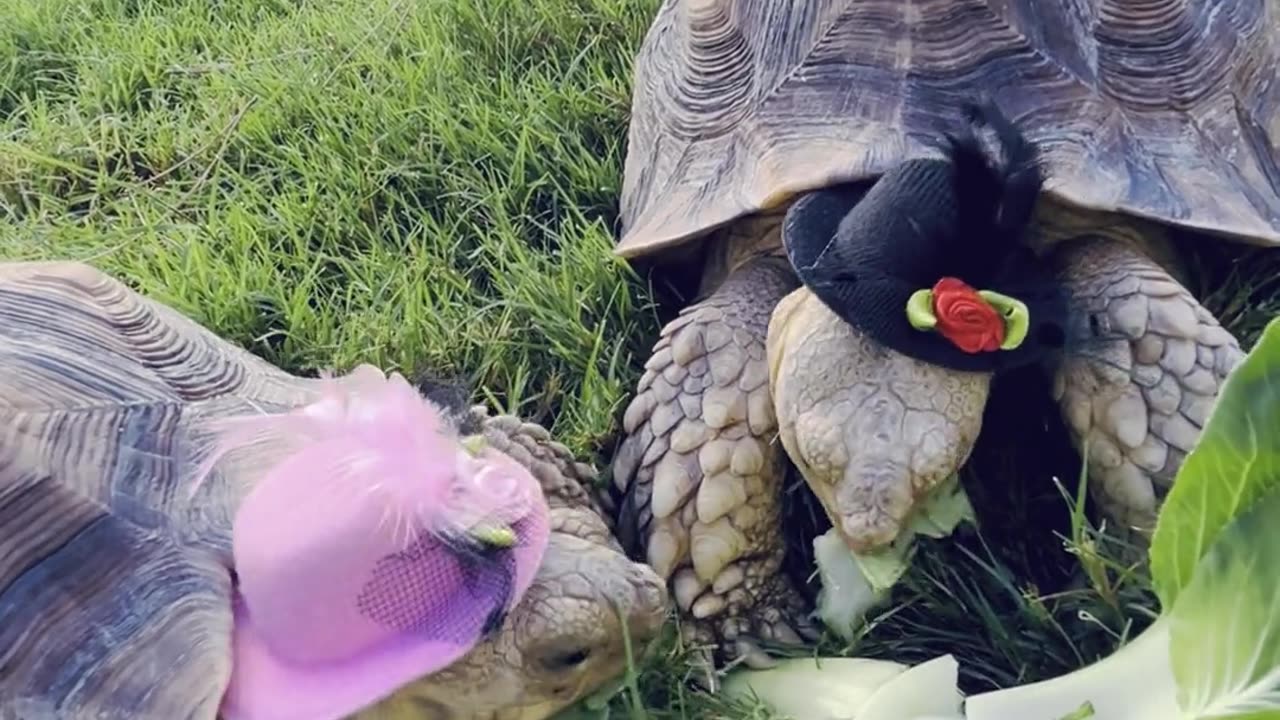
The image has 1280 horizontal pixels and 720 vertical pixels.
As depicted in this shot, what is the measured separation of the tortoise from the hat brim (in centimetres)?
3

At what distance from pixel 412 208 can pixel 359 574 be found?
124 cm

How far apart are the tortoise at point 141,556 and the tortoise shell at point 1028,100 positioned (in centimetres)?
57

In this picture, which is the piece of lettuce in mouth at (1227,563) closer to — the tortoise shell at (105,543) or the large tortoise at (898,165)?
the large tortoise at (898,165)

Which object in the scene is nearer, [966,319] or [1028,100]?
[966,319]

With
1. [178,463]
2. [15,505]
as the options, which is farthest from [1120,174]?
[15,505]

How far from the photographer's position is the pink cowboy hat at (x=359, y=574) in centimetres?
147

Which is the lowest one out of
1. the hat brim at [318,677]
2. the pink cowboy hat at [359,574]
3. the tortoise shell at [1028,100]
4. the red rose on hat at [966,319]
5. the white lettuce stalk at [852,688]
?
the white lettuce stalk at [852,688]

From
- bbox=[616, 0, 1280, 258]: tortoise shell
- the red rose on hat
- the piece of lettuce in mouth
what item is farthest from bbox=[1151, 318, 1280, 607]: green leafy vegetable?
bbox=[616, 0, 1280, 258]: tortoise shell

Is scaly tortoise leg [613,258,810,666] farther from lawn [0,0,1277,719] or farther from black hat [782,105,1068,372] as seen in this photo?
black hat [782,105,1068,372]

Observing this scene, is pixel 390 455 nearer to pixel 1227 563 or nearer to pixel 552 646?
pixel 552 646

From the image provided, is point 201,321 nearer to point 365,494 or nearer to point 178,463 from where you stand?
point 178,463

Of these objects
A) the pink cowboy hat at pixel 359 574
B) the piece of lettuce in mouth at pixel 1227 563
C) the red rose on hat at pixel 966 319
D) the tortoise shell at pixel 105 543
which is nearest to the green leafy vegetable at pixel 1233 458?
the piece of lettuce in mouth at pixel 1227 563

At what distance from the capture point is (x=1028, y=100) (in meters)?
1.95

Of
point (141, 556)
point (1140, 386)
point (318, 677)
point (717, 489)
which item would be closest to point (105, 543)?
point (141, 556)
